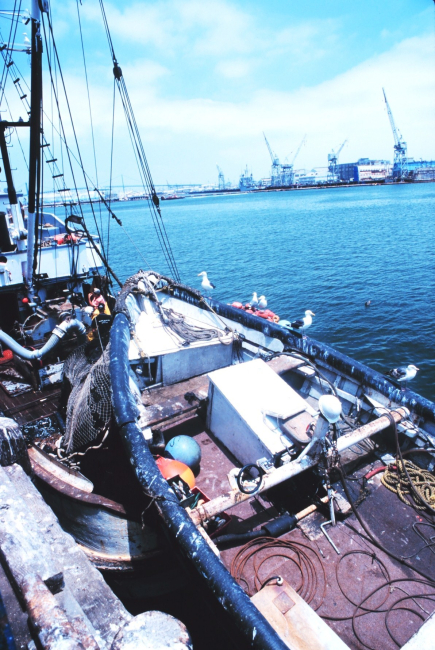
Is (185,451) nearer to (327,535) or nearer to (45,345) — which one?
(327,535)

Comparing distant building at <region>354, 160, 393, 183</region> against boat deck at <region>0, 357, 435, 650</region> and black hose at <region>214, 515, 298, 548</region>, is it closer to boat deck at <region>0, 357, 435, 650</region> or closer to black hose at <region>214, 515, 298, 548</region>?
boat deck at <region>0, 357, 435, 650</region>

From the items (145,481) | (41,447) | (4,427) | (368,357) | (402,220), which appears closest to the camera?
(4,427)

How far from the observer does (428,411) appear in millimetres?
6648

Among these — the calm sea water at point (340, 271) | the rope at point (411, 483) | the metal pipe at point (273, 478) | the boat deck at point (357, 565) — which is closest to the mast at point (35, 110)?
the metal pipe at point (273, 478)

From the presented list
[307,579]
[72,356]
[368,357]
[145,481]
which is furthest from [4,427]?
[368,357]

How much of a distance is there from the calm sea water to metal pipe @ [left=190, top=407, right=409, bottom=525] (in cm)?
1136

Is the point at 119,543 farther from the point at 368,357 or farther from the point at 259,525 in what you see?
the point at 368,357

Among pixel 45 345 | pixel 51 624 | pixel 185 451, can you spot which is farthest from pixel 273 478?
pixel 45 345

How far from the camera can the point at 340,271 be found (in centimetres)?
3456

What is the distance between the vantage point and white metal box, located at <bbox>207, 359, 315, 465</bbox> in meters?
6.15

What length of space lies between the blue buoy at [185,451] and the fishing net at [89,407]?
139cm

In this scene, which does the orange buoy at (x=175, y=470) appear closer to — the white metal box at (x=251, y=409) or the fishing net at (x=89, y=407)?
the white metal box at (x=251, y=409)

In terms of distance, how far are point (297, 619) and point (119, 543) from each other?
3.16 metres

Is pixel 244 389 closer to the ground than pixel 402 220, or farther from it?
closer to the ground
